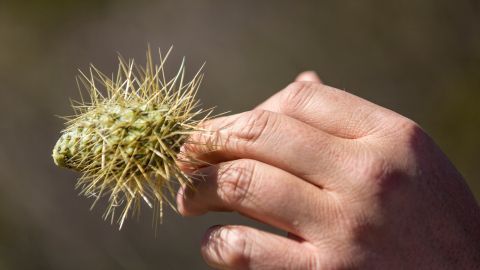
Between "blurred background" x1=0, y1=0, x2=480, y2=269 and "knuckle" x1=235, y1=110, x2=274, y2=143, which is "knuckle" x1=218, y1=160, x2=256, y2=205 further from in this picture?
"blurred background" x1=0, y1=0, x2=480, y2=269

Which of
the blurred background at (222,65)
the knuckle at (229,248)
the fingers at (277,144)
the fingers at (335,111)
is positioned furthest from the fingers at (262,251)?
the blurred background at (222,65)

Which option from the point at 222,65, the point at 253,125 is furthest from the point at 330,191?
the point at 222,65

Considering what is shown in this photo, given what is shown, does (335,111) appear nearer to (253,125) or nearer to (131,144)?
(253,125)

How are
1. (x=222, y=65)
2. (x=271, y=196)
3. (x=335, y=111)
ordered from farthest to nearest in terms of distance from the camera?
(x=222, y=65)
(x=335, y=111)
(x=271, y=196)

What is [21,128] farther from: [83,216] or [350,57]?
[350,57]

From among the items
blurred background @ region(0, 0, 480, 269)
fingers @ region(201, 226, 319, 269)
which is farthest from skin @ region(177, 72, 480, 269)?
blurred background @ region(0, 0, 480, 269)

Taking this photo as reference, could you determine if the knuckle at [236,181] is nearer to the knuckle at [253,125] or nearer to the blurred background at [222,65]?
the knuckle at [253,125]

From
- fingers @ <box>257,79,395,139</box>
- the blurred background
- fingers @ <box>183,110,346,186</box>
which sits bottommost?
the blurred background
